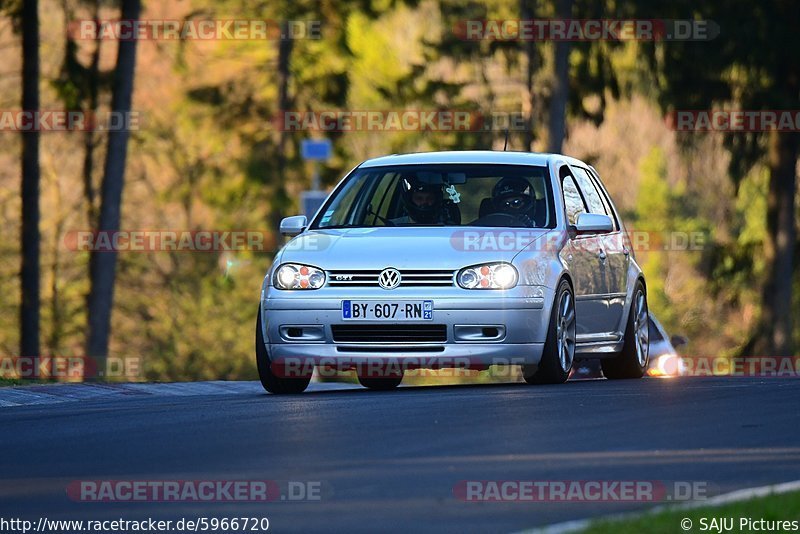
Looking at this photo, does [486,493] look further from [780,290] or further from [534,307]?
[780,290]

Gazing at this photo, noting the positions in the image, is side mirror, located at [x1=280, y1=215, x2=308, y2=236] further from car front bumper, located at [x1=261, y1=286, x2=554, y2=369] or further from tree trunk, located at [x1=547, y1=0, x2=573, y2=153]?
tree trunk, located at [x1=547, y1=0, x2=573, y2=153]

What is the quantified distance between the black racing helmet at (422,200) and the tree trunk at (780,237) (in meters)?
23.4

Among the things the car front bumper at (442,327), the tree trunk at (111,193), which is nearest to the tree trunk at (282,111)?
the tree trunk at (111,193)

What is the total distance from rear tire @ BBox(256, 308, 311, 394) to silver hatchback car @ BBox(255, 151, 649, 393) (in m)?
0.02

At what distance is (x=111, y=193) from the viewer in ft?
110

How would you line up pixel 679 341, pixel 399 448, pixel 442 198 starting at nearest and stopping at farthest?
pixel 399 448 → pixel 442 198 → pixel 679 341

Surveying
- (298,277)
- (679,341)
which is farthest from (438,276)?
(679,341)

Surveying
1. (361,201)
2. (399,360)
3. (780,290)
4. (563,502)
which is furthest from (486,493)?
(780,290)

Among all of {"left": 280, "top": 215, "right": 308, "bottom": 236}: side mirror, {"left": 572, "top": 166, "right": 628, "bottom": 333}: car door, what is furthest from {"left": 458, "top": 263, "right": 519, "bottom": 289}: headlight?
{"left": 572, "top": 166, "right": 628, "bottom": 333}: car door

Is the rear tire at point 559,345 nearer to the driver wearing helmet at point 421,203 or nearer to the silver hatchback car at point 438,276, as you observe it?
the silver hatchback car at point 438,276

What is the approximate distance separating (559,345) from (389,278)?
1.46 m

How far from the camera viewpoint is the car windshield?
14.9 metres

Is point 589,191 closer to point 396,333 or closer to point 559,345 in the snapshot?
point 559,345

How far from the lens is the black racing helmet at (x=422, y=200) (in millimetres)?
15031
